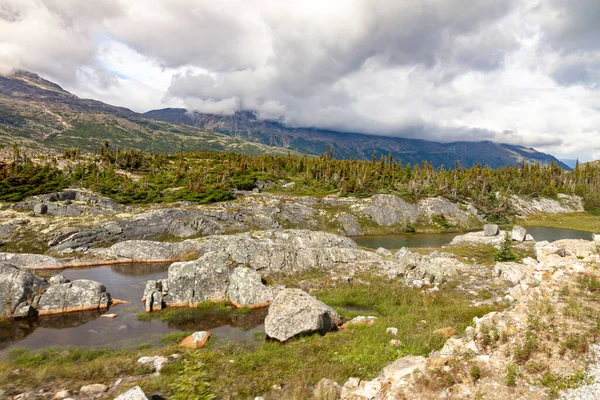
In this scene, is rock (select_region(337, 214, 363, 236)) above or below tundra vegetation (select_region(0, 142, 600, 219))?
below

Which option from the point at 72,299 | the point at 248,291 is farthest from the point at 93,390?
the point at 72,299

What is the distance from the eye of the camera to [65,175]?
109125 mm

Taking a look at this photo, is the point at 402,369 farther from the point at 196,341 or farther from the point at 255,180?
the point at 255,180

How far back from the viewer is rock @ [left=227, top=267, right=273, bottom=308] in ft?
109

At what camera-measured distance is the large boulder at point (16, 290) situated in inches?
1208

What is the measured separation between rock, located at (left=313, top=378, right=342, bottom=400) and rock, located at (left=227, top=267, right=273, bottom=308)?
20.0 meters

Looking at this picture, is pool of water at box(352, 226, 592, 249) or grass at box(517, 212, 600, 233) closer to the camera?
pool of water at box(352, 226, 592, 249)

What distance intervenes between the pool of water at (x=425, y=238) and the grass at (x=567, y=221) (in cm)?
949

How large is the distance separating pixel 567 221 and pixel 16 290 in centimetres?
18229

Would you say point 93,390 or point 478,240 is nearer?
point 93,390

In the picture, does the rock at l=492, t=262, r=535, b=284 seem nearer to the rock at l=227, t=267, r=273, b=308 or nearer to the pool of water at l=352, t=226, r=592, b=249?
the rock at l=227, t=267, r=273, b=308

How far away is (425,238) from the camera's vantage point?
97.2 m

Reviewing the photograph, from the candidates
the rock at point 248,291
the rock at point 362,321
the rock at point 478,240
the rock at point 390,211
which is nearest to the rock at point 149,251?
the rock at point 248,291

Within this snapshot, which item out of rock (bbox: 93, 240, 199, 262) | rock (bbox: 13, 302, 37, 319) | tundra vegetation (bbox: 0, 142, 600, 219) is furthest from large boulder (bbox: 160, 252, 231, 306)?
tundra vegetation (bbox: 0, 142, 600, 219)
